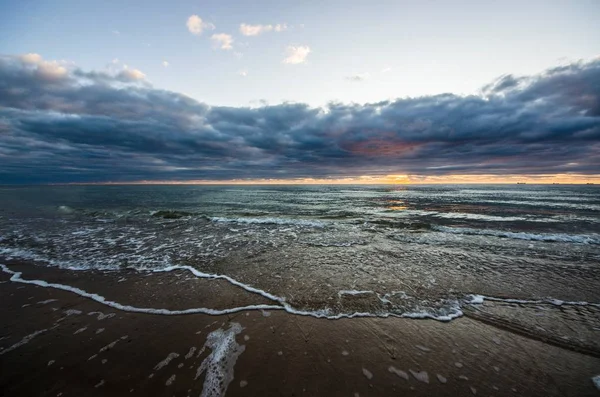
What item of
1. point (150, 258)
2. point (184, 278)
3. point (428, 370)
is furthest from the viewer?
point (150, 258)

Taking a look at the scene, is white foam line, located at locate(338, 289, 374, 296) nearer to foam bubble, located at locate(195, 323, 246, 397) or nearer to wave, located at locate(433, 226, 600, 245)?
foam bubble, located at locate(195, 323, 246, 397)

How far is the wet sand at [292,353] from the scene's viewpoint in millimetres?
3580

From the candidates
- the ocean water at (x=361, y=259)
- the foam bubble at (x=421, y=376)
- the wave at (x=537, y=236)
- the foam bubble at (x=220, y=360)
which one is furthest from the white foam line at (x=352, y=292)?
the wave at (x=537, y=236)

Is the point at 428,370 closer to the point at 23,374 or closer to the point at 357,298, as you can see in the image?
the point at 357,298

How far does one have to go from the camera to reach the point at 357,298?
655cm

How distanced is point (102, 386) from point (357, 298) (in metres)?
5.66

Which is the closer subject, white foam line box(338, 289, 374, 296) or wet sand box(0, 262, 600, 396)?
wet sand box(0, 262, 600, 396)

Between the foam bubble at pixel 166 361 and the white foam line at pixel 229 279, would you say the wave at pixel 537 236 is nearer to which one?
the white foam line at pixel 229 279

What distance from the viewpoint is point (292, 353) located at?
4355mm

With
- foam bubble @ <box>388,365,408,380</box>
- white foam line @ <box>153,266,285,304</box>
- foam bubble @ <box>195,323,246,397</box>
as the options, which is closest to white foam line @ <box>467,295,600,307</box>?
foam bubble @ <box>388,365,408,380</box>

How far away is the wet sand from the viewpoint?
3580mm

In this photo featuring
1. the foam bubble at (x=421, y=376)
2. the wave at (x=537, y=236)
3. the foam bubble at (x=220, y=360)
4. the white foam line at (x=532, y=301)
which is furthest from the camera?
the wave at (x=537, y=236)

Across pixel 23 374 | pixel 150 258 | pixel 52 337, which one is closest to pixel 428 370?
pixel 23 374

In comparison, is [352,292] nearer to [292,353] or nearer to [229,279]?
[292,353]
